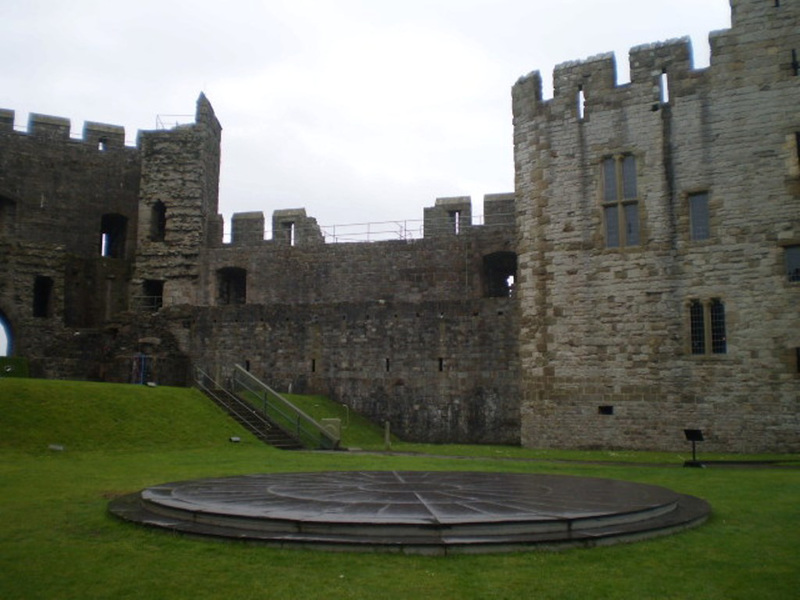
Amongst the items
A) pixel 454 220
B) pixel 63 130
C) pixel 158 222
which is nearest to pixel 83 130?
pixel 63 130

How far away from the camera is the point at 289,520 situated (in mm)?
7070

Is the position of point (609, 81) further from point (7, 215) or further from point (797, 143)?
point (7, 215)

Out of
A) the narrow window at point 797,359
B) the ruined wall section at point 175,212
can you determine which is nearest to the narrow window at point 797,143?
the narrow window at point 797,359

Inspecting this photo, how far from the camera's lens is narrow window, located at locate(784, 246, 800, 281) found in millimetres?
18578

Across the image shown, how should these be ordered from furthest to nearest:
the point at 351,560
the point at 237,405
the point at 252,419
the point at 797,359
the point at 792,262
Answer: the point at 237,405 < the point at 252,419 < the point at 792,262 < the point at 797,359 < the point at 351,560

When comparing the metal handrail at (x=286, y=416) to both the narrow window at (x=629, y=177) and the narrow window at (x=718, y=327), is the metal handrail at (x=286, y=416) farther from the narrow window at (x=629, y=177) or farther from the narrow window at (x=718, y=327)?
the narrow window at (x=629, y=177)

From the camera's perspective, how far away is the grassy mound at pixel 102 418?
16.4 metres

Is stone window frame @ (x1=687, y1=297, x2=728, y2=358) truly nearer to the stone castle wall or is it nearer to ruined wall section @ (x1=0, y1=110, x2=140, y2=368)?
the stone castle wall

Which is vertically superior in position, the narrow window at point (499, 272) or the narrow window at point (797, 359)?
the narrow window at point (499, 272)

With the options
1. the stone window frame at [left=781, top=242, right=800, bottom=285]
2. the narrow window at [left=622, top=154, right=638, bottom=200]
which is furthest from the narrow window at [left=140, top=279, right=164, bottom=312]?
the stone window frame at [left=781, top=242, right=800, bottom=285]

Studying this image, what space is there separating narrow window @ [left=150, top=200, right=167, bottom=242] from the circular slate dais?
2455 cm

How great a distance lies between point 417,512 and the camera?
7.47 m

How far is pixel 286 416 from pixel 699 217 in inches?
474

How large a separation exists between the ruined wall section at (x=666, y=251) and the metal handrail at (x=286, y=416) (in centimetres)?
546
